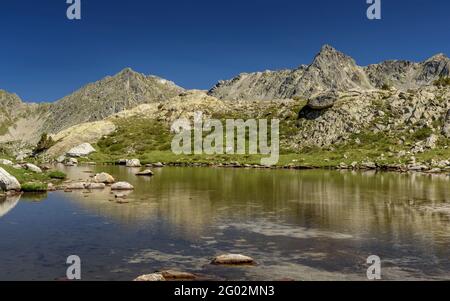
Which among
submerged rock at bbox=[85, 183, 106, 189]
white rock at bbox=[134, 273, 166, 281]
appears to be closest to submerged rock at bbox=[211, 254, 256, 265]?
white rock at bbox=[134, 273, 166, 281]

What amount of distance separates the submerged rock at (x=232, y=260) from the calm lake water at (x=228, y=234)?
71cm

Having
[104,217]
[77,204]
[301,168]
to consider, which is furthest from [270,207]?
[301,168]

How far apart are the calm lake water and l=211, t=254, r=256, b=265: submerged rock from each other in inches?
28.0

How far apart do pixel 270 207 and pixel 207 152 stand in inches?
4930

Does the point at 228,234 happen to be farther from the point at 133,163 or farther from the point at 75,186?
the point at 133,163

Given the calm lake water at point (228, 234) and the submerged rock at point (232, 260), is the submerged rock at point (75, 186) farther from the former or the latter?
the submerged rock at point (232, 260)

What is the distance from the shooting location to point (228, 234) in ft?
127

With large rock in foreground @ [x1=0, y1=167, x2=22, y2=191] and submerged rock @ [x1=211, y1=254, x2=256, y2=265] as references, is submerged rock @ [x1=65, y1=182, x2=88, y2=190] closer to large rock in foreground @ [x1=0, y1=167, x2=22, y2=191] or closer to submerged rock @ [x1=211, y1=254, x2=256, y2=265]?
large rock in foreground @ [x1=0, y1=167, x2=22, y2=191]

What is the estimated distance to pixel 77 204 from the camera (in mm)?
54875

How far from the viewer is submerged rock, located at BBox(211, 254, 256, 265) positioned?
94.1 feet

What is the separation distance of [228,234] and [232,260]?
9784 millimetres
